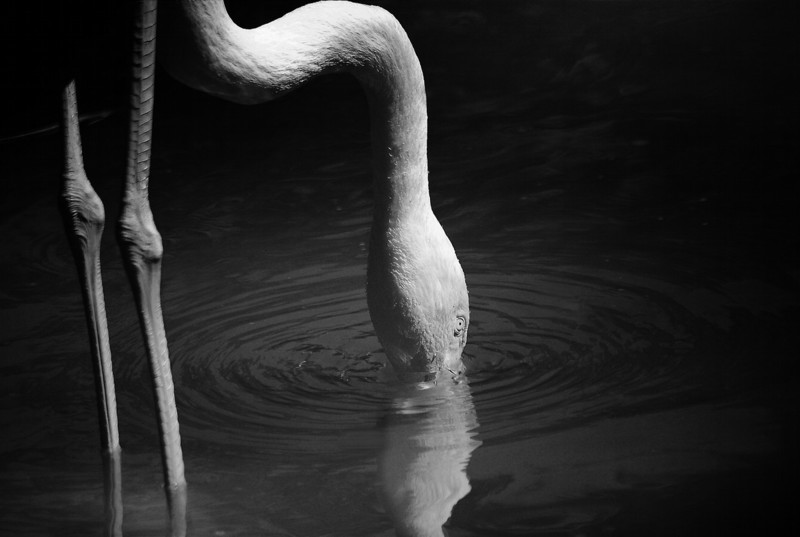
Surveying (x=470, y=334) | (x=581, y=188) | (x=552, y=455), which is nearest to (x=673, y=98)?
(x=581, y=188)

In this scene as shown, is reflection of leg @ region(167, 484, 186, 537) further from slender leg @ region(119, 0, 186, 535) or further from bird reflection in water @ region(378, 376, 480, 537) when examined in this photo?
bird reflection in water @ region(378, 376, 480, 537)

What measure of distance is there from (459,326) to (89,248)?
0.67 meters

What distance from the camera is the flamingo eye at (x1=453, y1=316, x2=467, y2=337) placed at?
238 cm

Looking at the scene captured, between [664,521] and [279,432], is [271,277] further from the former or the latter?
[664,521]

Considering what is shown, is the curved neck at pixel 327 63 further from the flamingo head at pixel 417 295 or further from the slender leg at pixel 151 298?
the slender leg at pixel 151 298

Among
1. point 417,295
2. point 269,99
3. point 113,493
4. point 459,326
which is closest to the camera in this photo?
point 269,99

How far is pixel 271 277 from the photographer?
312 centimetres

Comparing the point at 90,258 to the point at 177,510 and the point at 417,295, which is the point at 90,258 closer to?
the point at 177,510

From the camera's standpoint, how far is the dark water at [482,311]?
6.94 ft

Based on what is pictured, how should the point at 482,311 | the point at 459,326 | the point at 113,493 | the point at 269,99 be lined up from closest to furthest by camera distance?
the point at 269,99 → the point at 113,493 → the point at 459,326 → the point at 482,311

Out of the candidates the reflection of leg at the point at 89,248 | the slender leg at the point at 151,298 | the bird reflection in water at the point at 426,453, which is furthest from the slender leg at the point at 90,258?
the bird reflection in water at the point at 426,453

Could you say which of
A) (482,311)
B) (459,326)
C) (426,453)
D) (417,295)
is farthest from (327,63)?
(482,311)

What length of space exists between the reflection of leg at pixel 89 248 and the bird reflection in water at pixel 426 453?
482 millimetres

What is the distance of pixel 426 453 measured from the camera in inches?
88.5
